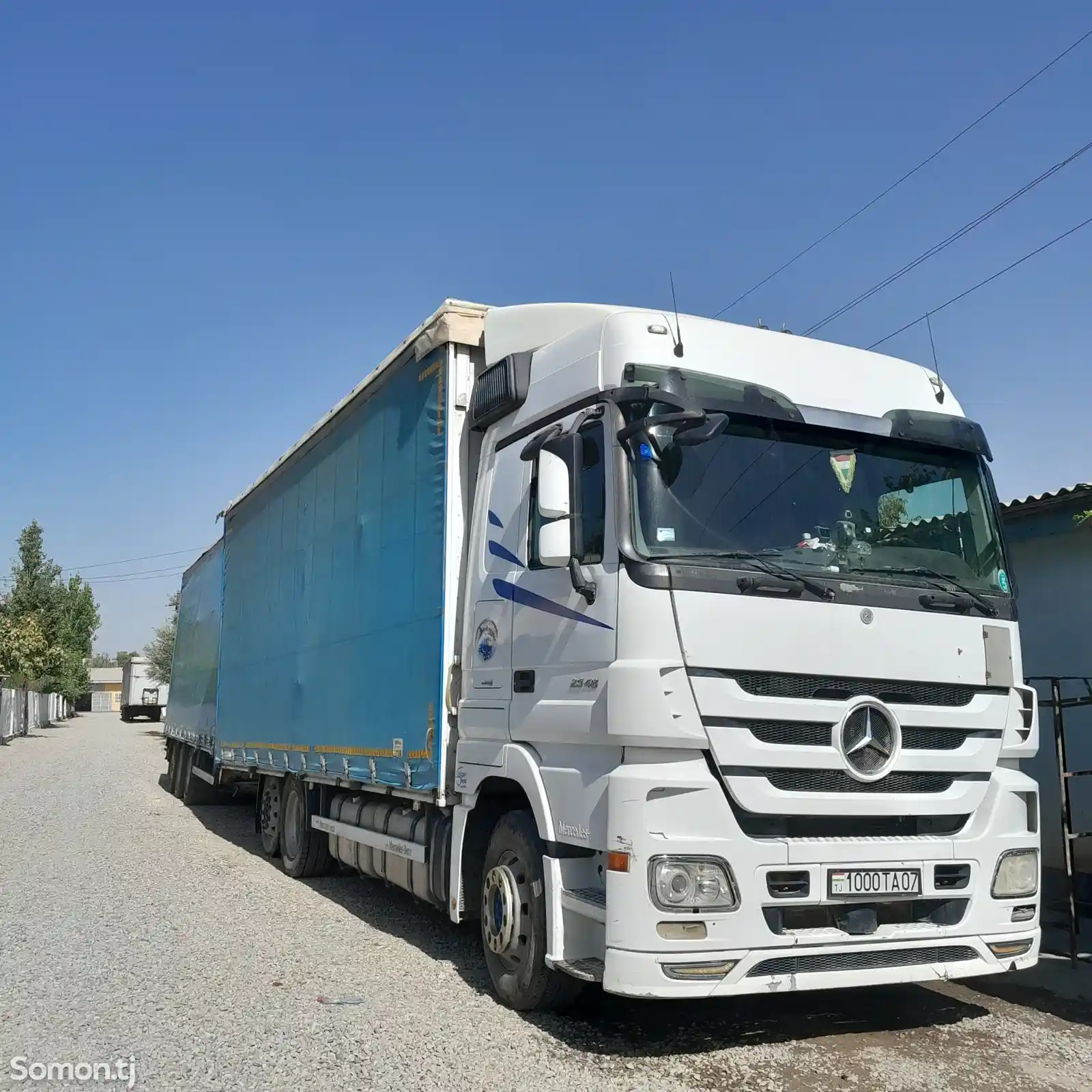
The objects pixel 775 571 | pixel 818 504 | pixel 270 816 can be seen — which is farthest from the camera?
pixel 270 816

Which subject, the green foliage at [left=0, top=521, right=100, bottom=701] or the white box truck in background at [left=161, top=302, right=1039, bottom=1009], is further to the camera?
the green foliage at [left=0, top=521, right=100, bottom=701]

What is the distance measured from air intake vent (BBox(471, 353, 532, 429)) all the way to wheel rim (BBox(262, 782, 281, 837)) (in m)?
6.02

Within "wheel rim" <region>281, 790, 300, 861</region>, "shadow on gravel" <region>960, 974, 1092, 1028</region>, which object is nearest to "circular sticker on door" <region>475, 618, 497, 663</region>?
"shadow on gravel" <region>960, 974, 1092, 1028</region>

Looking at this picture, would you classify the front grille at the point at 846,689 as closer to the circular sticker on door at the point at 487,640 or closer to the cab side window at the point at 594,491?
the cab side window at the point at 594,491

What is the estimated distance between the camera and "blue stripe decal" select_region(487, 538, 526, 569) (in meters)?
5.76

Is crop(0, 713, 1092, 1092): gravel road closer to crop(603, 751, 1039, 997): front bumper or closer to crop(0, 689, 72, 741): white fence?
crop(603, 751, 1039, 997): front bumper

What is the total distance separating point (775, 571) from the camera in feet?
15.9

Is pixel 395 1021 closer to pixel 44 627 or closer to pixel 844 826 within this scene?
pixel 844 826

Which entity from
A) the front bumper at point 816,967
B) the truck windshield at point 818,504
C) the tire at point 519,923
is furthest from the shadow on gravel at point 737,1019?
the truck windshield at point 818,504

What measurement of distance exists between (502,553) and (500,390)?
3.23ft

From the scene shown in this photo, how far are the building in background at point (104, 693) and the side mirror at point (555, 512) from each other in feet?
258

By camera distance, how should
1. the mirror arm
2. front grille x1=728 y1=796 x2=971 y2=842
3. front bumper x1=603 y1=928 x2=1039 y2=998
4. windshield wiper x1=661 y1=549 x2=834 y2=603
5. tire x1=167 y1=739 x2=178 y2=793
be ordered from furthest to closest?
tire x1=167 y1=739 x2=178 y2=793
the mirror arm
windshield wiper x1=661 y1=549 x2=834 y2=603
front grille x1=728 y1=796 x2=971 y2=842
front bumper x1=603 y1=928 x2=1039 y2=998

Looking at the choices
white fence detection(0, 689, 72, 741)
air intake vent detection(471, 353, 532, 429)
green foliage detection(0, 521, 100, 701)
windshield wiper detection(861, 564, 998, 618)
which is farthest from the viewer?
green foliage detection(0, 521, 100, 701)

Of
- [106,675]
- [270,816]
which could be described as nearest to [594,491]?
[270,816]
